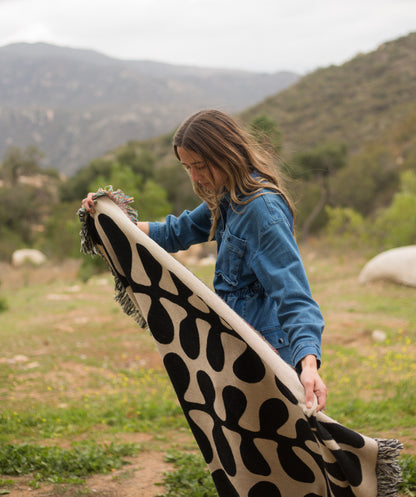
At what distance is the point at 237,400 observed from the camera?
201cm

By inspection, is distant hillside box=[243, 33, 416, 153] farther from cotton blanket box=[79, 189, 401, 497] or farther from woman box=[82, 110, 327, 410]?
cotton blanket box=[79, 189, 401, 497]

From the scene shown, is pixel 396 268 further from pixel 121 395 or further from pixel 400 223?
pixel 121 395

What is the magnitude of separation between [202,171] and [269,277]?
21.9 inches

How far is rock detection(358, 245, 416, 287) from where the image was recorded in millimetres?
11477

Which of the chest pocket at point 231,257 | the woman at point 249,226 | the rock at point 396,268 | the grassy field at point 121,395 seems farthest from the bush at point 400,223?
the chest pocket at point 231,257

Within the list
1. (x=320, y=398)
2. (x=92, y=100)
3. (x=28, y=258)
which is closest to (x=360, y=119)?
(x=28, y=258)

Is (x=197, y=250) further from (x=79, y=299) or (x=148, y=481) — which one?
(x=148, y=481)

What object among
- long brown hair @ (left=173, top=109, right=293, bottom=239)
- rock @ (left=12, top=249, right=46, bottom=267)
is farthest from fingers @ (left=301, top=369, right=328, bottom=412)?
rock @ (left=12, top=249, right=46, bottom=267)

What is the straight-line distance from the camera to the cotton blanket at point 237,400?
1820 millimetres

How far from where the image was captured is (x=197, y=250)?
75.5 ft

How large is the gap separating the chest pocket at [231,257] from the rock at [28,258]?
1042 inches

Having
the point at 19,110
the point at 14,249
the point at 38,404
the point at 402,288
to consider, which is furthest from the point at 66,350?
the point at 19,110

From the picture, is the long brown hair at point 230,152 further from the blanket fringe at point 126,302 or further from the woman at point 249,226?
the blanket fringe at point 126,302

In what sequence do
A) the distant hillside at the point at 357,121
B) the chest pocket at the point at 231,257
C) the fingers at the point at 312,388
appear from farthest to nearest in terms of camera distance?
the distant hillside at the point at 357,121 → the chest pocket at the point at 231,257 → the fingers at the point at 312,388
